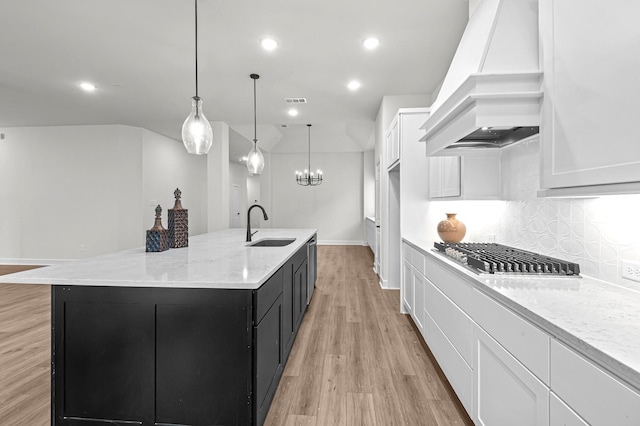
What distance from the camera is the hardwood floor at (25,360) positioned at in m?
1.77

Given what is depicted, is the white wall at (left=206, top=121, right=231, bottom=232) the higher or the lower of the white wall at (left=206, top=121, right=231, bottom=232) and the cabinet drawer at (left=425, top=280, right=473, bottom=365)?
the higher

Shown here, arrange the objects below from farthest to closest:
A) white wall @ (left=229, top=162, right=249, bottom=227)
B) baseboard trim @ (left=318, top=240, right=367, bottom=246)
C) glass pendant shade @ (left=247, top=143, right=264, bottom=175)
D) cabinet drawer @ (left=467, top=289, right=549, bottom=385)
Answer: white wall @ (left=229, top=162, right=249, bottom=227)
baseboard trim @ (left=318, top=240, right=367, bottom=246)
glass pendant shade @ (left=247, top=143, right=264, bottom=175)
cabinet drawer @ (left=467, top=289, right=549, bottom=385)

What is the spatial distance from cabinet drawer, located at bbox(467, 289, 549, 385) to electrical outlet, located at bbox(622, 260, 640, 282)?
0.58 meters

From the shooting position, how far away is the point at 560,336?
903 millimetres

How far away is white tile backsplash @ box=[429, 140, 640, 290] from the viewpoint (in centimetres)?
135

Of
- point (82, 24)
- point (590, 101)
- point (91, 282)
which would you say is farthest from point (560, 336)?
point (82, 24)

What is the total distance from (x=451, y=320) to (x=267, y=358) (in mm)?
1122

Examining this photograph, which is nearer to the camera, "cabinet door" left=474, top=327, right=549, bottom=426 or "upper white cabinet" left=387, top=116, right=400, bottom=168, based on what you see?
"cabinet door" left=474, top=327, right=549, bottom=426

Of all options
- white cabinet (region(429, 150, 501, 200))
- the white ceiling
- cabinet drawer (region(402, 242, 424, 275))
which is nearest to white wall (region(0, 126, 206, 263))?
the white ceiling

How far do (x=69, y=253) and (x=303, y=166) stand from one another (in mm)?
6165

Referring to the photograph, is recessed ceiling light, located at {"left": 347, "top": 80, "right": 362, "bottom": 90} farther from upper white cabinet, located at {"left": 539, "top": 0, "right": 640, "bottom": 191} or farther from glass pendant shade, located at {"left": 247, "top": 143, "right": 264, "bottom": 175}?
upper white cabinet, located at {"left": 539, "top": 0, "right": 640, "bottom": 191}

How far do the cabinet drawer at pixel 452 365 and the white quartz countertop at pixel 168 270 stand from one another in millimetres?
1170

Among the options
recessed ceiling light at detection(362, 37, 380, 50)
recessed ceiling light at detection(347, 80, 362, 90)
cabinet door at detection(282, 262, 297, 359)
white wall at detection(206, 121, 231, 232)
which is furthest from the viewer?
white wall at detection(206, 121, 231, 232)

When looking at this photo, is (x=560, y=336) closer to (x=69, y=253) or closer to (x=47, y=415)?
(x=47, y=415)
